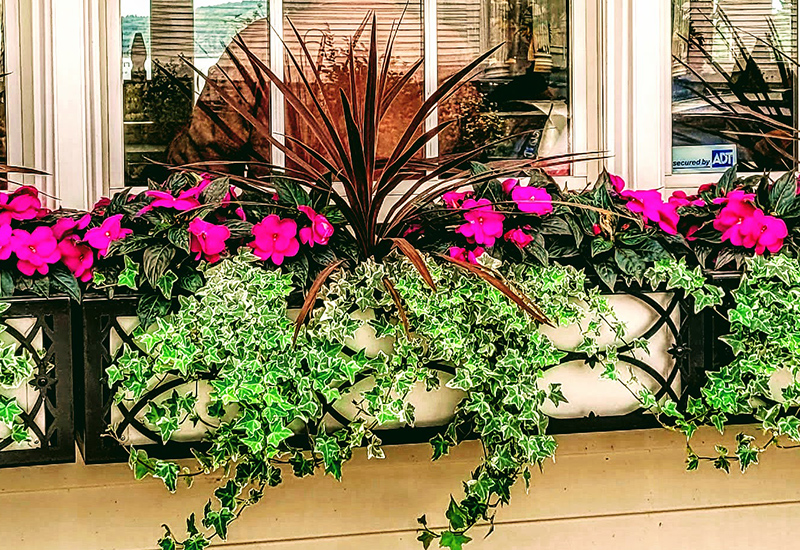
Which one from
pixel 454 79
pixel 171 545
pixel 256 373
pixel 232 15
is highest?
pixel 232 15

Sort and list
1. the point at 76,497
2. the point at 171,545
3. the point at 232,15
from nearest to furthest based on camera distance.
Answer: the point at 171,545
the point at 76,497
the point at 232,15

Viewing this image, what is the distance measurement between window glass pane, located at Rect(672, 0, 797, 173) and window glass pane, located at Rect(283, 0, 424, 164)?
21.5 inches

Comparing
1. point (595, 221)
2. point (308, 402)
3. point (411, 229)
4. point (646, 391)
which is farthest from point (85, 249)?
point (646, 391)

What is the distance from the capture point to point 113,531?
1602 millimetres

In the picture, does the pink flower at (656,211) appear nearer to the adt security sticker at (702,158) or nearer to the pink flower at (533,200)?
the pink flower at (533,200)

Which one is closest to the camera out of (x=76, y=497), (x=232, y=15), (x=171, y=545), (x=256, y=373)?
(x=256, y=373)

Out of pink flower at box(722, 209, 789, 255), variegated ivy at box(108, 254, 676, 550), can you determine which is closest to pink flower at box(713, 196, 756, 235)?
pink flower at box(722, 209, 789, 255)

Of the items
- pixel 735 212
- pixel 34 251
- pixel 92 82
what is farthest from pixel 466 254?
pixel 92 82

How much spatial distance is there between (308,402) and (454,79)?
555 mm

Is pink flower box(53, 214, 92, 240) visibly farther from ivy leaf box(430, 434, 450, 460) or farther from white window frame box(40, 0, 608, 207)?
ivy leaf box(430, 434, 450, 460)

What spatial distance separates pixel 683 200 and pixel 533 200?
36cm

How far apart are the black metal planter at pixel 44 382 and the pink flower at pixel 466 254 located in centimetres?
60

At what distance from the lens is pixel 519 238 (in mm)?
1401

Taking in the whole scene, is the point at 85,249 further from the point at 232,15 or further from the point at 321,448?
the point at 232,15
